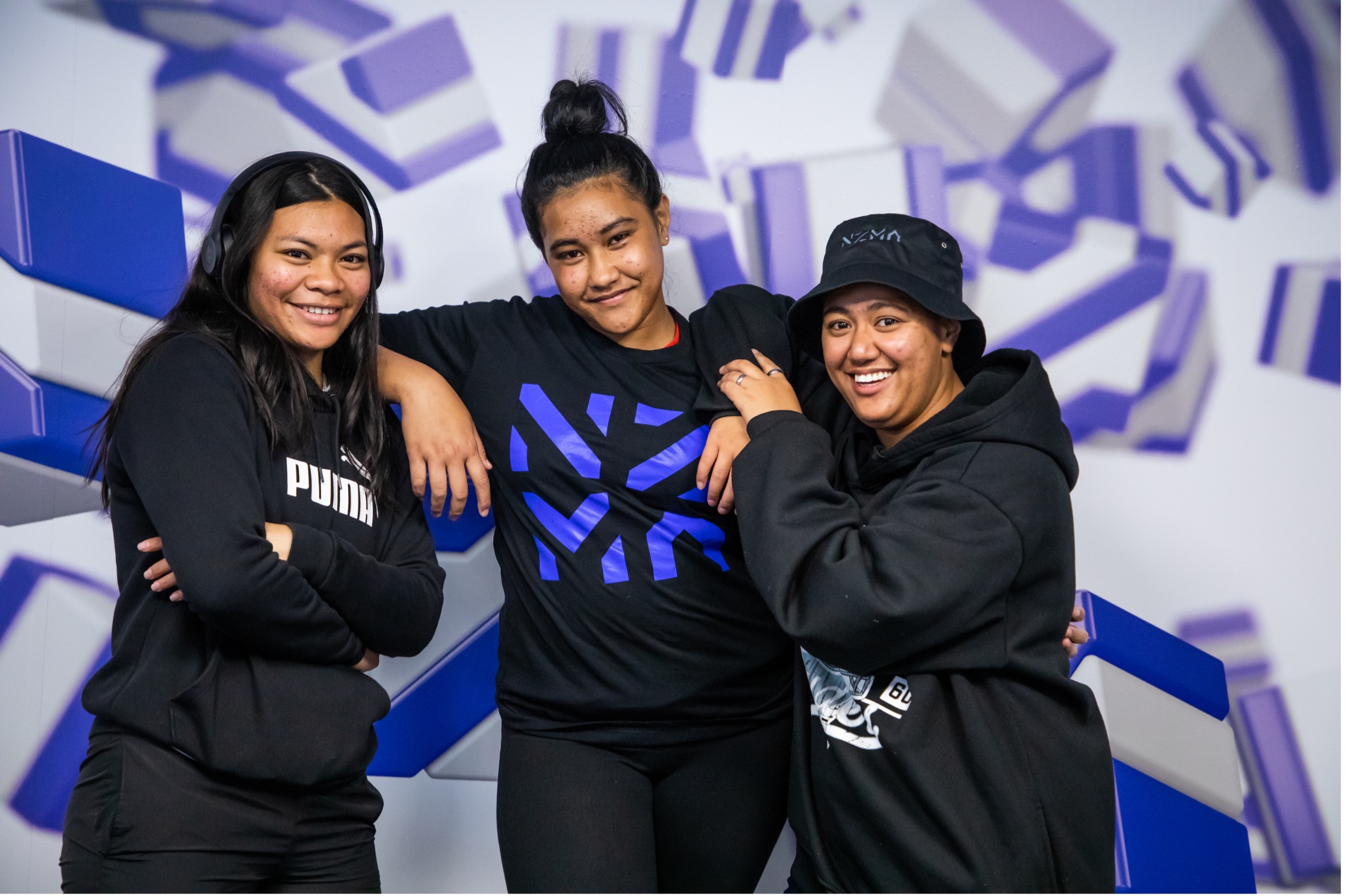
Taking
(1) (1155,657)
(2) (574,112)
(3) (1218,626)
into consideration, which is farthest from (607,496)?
(3) (1218,626)

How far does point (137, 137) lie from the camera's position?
213cm

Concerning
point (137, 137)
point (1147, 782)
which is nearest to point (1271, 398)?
point (1147, 782)

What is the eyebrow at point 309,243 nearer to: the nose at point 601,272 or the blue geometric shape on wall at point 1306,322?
the nose at point 601,272

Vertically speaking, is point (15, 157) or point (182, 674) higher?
point (15, 157)

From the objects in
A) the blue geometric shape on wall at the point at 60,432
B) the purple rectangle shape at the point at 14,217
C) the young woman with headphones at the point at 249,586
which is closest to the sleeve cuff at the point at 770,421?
the young woman with headphones at the point at 249,586

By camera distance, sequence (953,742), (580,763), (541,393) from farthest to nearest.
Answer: (541,393), (580,763), (953,742)

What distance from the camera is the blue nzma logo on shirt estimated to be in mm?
1531

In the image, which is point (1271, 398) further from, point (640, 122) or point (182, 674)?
point (182, 674)

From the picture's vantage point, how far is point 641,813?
4.83 ft

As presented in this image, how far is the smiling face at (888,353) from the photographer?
1349 mm

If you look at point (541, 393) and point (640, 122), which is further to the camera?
point (640, 122)

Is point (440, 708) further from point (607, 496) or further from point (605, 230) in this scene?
point (605, 230)

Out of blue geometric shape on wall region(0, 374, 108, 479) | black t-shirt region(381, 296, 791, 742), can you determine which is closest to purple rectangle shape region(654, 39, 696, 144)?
black t-shirt region(381, 296, 791, 742)

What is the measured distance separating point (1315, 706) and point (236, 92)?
2.45m
